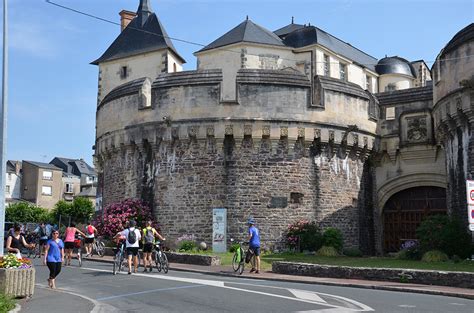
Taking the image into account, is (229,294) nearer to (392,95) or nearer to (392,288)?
(392,288)

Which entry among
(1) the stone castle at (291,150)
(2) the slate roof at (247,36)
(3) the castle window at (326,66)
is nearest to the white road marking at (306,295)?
(1) the stone castle at (291,150)

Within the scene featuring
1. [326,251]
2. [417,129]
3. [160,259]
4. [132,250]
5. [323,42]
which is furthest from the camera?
[323,42]

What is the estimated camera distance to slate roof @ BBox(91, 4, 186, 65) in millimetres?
39812

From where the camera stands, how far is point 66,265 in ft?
59.0

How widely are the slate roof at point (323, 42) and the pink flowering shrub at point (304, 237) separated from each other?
20161 millimetres

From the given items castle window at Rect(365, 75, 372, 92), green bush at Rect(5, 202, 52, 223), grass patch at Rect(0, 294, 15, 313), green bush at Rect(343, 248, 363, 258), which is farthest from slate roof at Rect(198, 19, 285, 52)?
grass patch at Rect(0, 294, 15, 313)

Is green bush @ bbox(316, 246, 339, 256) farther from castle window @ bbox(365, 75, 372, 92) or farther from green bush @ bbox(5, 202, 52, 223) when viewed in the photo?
green bush @ bbox(5, 202, 52, 223)

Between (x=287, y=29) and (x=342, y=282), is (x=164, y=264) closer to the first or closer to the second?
(x=342, y=282)

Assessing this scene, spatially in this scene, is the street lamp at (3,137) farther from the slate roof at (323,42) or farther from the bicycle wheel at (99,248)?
the slate roof at (323,42)

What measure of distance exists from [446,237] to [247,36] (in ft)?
74.8

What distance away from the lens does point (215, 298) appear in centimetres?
1045

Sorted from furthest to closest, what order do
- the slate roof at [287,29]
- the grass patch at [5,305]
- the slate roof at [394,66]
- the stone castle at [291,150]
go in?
the slate roof at [394,66] → the slate roof at [287,29] → the stone castle at [291,150] → the grass patch at [5,305]

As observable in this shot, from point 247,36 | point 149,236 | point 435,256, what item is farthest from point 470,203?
point 247,36

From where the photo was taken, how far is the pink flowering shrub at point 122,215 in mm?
22953
